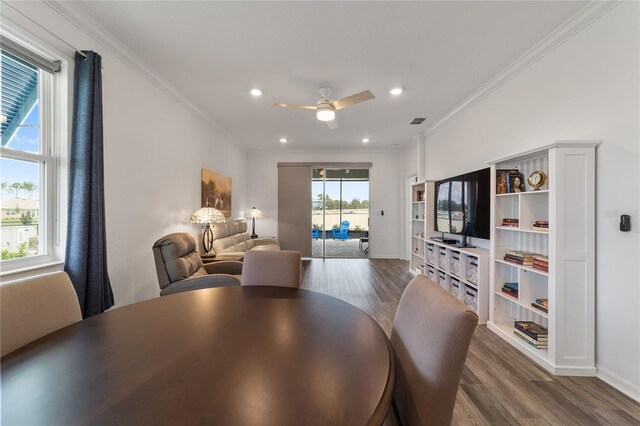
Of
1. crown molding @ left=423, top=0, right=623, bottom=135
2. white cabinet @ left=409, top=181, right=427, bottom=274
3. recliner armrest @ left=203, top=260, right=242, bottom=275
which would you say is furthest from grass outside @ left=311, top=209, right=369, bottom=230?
crown molding @ left=423, top=0, right=623, bottom=135

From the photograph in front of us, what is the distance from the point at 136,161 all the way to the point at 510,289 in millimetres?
4096

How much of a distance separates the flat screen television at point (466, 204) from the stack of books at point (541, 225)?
0.68m

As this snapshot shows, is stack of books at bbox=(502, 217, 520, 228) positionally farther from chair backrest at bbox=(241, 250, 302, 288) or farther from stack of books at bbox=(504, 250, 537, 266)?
chair backrest at bbox=(241, 250, 302, 288)

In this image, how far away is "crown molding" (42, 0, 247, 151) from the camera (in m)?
1.98

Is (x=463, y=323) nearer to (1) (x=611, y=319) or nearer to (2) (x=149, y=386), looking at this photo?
(2) (x=149, y=386)

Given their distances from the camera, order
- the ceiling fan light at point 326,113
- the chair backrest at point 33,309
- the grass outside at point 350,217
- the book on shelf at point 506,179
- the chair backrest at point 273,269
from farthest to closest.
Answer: the grass outside at point 350,217 → the ceiling fan light at point 326,113 → the book on shelf at point 506,179 → the chair backrest at point 273,269 → the chair backrest at point 33,309

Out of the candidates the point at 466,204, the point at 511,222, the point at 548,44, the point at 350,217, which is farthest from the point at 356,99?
the point at 350,217

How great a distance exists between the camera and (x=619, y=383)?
186cm

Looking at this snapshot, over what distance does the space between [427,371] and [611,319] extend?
2083 millimetres

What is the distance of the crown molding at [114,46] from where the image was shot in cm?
198

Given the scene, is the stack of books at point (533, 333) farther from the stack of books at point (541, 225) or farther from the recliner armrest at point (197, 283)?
the recliner armrest at point (197, 283)

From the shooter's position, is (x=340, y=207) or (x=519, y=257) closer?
(x=519, y=257)

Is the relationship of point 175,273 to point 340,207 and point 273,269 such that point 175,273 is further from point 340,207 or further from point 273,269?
point 340,207

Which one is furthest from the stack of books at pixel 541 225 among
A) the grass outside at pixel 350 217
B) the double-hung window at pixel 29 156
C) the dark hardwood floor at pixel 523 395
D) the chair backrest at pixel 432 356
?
the grass outside at pixel 350 217
